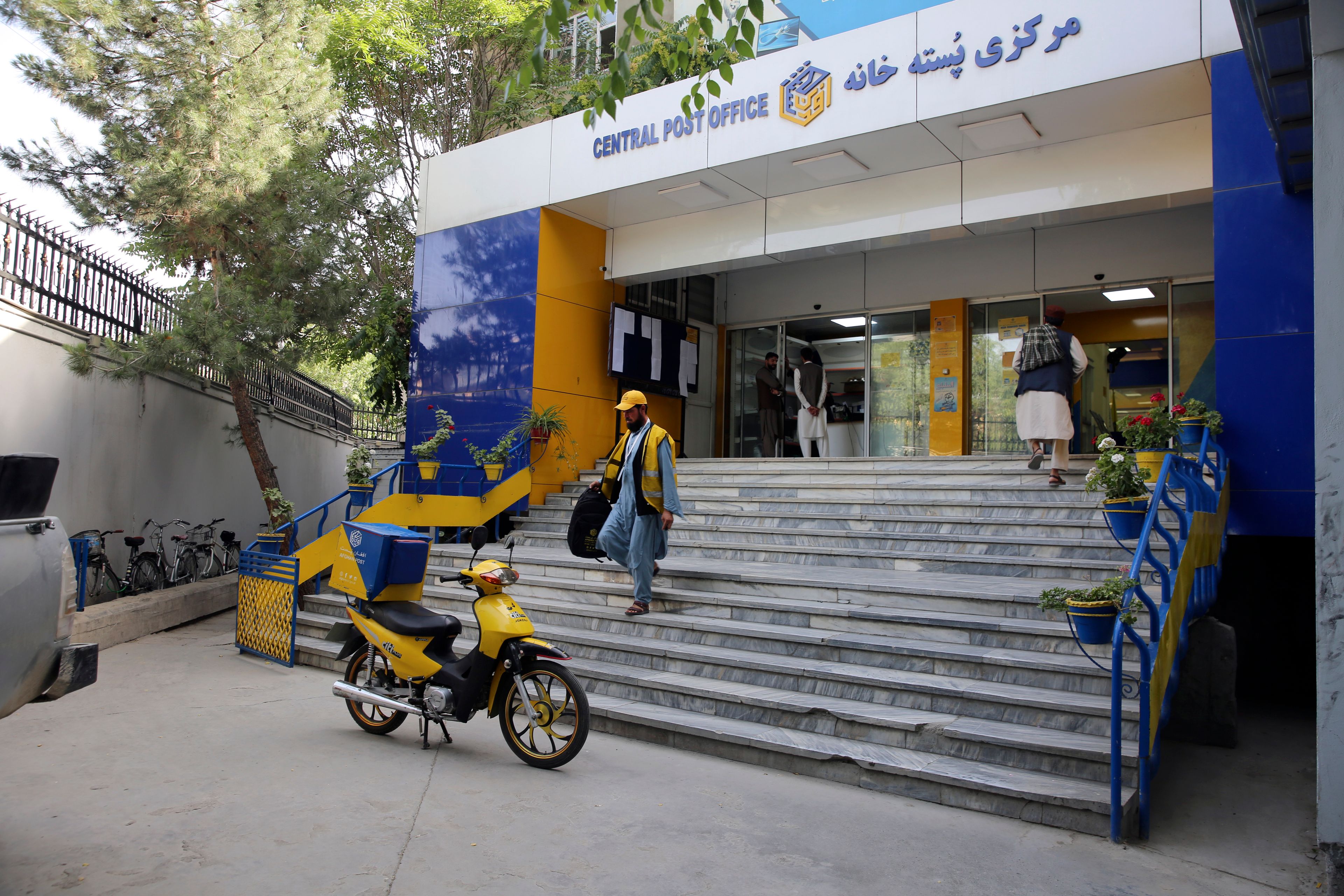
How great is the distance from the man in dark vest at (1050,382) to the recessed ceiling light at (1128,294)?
3817mm

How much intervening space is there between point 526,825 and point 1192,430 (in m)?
5.80

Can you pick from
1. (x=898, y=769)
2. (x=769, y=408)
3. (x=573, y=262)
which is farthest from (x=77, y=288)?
(x=898, y=769)

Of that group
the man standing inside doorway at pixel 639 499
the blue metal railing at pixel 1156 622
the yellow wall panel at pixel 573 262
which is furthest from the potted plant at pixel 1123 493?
the yellow wall panel at pixel 573 262

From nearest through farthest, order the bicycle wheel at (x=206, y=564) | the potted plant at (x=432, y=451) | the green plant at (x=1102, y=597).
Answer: the green plant at (x=1102, y=597) → the potted plant at (x=432, y=451) → the bicycle wheel at (x=206, y=564)

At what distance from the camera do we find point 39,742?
206 inches

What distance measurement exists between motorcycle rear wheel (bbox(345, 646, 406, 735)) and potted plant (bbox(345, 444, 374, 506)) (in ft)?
13.8

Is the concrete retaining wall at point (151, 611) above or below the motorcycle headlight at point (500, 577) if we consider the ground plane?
below

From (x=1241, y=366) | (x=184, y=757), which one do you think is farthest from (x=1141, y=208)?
(x=184, y=757)

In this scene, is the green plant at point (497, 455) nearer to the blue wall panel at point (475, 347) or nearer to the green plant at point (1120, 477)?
the blue wall panel at point (475, 347)

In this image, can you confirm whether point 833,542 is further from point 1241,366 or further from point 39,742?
point 39,742

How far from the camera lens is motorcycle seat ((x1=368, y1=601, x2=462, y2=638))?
5.29 metres

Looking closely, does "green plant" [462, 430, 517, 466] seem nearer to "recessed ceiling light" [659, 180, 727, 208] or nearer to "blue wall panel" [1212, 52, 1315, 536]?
"recessed ceiling light" [659, 180, 727, 208]

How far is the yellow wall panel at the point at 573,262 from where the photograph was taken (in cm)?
1209

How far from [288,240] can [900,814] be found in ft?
35.2
